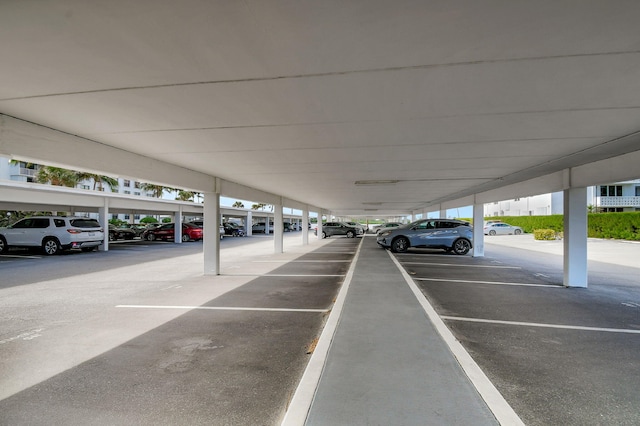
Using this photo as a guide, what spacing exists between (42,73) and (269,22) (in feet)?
7.60

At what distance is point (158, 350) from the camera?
405cm

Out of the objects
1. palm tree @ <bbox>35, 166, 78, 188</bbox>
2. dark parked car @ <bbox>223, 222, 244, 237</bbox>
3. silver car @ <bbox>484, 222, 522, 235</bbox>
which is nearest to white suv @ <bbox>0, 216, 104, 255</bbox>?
dark parked car @ <bbox>223, 222, 244, 237</bbox>

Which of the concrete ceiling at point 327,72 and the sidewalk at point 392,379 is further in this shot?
the sidewalk at point 392,379

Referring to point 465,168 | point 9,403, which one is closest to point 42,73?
point 9,403

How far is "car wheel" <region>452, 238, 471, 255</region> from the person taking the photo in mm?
15211

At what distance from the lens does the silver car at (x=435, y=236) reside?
1523 cm

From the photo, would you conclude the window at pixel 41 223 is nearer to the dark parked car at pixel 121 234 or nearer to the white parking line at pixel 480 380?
the dark parked car at pixel 121 234

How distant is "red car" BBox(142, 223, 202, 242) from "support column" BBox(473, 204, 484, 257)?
2064 centimetres

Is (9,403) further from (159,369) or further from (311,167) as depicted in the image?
(311,167)

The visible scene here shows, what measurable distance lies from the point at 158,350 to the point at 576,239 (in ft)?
31.6

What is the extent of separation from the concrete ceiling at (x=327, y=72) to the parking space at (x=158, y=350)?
9.77 feet

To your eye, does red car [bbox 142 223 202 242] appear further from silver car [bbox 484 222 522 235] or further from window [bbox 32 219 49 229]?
silver car [bbox 484 222 522 235]

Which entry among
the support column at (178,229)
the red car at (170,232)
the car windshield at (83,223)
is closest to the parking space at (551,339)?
the car windshield at (83,223)

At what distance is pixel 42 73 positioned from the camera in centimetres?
293
